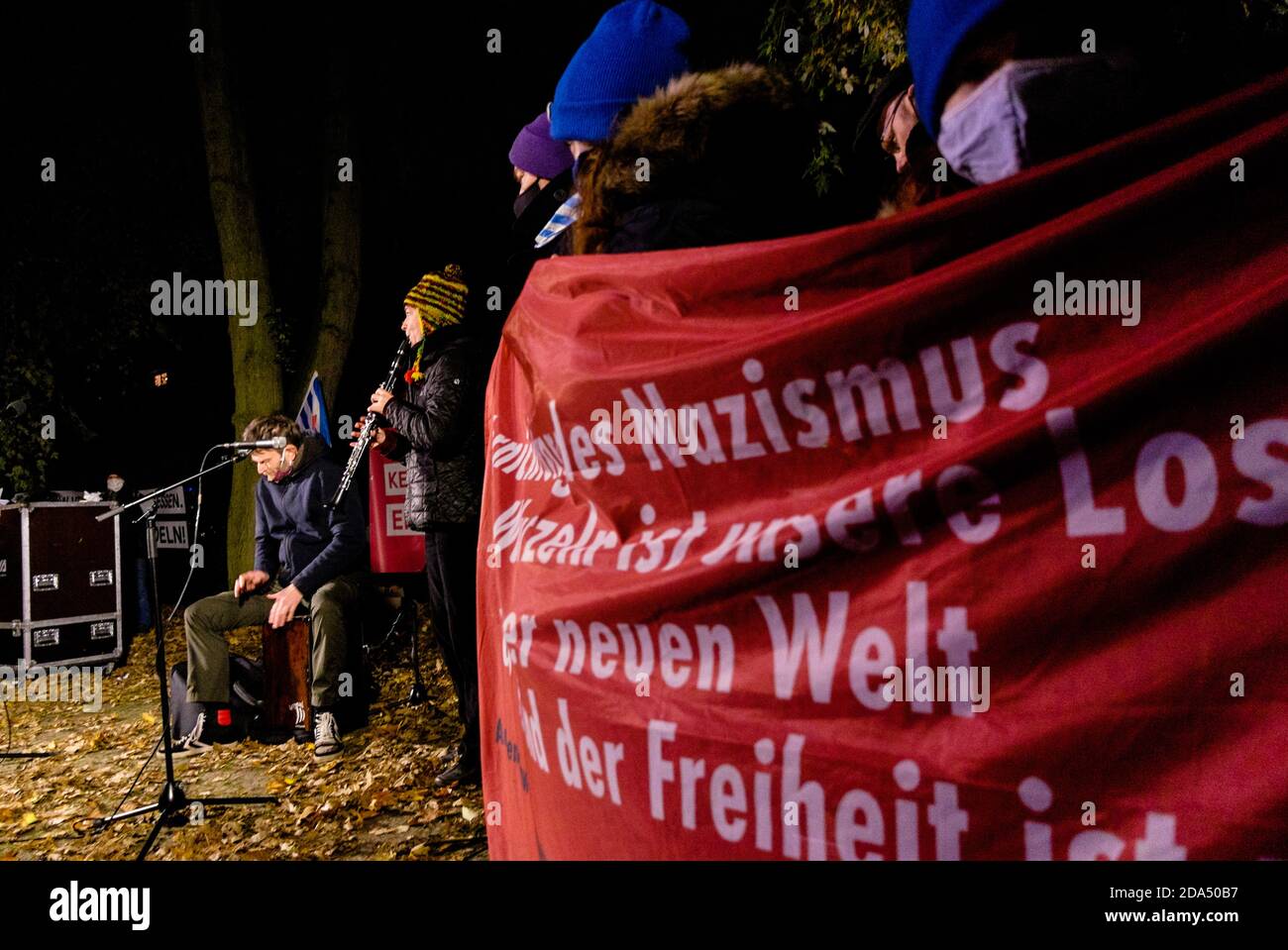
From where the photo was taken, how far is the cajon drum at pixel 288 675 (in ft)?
Answer: 18.7

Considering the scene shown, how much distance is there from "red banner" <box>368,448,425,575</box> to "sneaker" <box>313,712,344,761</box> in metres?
1.77

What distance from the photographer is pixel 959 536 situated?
1440mm

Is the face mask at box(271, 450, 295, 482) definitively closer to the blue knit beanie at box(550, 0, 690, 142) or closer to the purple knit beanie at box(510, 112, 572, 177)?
the purple knit beanie at box(510, 112, 572, 177)

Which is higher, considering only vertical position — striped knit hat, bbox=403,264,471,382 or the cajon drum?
striped knit hat, bbox=403,264,471,382

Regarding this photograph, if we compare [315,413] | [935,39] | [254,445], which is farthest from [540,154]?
[315,413]

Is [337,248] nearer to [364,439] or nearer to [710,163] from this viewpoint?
[364,439]

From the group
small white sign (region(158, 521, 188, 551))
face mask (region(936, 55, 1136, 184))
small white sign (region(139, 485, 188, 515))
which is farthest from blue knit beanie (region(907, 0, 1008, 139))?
small white sign (region(158, 521, 188, 551))

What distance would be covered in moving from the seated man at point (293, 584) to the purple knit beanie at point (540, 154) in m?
3.10

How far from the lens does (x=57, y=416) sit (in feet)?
41.0

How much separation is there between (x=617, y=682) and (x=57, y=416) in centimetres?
1384

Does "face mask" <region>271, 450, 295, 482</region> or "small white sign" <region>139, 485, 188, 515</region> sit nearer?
"face mask" <region>271, 450, 295, 482</region>

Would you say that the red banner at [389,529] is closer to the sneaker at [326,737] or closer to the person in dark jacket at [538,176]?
the sneaker at [326,737]

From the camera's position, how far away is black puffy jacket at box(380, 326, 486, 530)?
4.46m

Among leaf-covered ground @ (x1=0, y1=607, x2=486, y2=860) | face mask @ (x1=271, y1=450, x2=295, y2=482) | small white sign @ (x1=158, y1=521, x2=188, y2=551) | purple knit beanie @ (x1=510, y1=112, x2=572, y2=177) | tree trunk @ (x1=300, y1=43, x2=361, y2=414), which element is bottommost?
leaf-covered ground @ (x1=0, y1=607, x2=486, y2=860)
